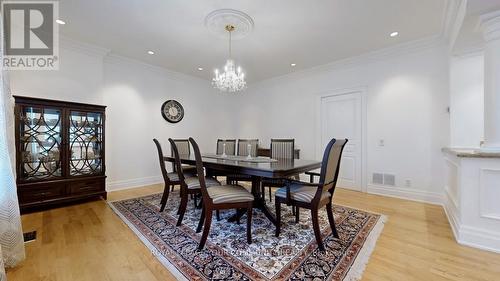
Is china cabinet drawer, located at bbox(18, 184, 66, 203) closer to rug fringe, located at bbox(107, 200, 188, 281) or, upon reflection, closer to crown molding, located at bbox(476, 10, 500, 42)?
rug fringe, located at bbox(107, 200, 188, 281)

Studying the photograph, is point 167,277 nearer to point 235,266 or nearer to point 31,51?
point 235,266

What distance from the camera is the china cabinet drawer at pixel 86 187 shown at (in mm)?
3209

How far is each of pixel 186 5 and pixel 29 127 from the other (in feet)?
9.05

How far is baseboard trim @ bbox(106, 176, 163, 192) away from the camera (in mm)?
4086

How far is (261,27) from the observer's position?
9.70ft

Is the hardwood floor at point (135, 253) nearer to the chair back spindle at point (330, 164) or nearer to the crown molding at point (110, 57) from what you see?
the chair back spindle at point (330, 164)

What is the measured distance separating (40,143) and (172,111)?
2465 mm

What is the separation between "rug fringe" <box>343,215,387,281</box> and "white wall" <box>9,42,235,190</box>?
14.0ft

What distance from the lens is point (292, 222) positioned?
2.50 m

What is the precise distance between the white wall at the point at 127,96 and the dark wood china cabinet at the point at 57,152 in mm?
400

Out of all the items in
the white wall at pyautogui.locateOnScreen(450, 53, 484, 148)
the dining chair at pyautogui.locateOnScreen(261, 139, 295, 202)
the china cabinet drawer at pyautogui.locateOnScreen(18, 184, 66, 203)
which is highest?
the white wall at pyautogui.locateOnScreen(450, 53, 484, 148)

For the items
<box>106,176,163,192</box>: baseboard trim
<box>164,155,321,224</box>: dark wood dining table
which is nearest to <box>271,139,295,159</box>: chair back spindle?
<box>164,155,321,224</box>: dark wood dining table

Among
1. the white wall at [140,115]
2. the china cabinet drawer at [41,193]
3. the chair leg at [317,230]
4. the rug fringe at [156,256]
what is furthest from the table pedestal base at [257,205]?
the white wall at [140,115]

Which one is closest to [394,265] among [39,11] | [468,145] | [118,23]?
[468,145]
